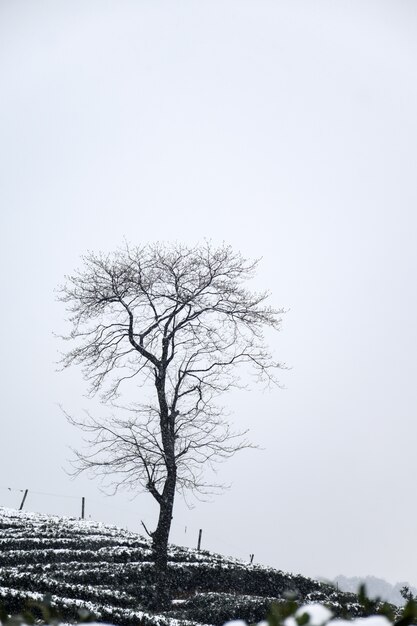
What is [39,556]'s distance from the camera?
66.9 ft

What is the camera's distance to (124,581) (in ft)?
59.7

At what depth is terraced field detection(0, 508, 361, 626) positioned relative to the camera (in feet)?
43.2

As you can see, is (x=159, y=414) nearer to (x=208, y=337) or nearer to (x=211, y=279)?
(x=208, y=337)

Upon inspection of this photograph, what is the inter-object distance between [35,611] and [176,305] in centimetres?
1083

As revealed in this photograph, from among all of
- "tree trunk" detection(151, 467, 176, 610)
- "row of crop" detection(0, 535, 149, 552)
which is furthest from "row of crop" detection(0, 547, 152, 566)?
"tree trunk" detection(151, 467, 176, 610)

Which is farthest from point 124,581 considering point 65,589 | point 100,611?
point 100,611

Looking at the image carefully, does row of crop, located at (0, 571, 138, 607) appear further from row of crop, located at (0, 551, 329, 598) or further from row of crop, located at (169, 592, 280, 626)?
row of crop, located at (0, 551, 329, 598)

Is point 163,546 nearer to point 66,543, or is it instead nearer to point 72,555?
point 72,555

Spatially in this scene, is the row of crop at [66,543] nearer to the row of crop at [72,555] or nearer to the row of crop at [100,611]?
the row of crop at [72,555]

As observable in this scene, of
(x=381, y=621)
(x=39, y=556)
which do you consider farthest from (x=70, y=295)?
(x=381, y=621)

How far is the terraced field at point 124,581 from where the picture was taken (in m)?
13.2

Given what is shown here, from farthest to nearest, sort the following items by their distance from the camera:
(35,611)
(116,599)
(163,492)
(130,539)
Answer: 1. (130,539)
2. (163,492)
3. (116,599)
4. (35,611)

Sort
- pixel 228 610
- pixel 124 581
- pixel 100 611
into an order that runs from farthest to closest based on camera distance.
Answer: pixel 124 581
pixel 228 610
pixel 100 611

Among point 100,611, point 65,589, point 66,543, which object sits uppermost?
point 66,543
